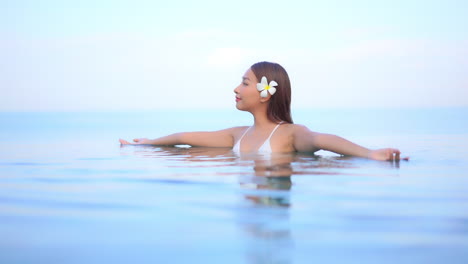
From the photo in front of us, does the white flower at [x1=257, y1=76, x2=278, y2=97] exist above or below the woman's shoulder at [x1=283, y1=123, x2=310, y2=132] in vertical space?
above

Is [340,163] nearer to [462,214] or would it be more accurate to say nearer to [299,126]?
[299,126]

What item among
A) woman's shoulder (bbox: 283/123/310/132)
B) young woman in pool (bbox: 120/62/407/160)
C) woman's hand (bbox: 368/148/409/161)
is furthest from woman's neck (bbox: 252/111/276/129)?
woman's hand (bbox: 368/148/409/161)

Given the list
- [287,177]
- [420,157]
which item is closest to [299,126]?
[420,157]

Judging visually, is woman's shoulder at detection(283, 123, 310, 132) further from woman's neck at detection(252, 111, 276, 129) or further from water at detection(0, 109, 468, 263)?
water at detection(0, 109, 468, 263)

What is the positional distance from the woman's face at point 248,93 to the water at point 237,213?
1189 mm

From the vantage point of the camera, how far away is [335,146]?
5.23m

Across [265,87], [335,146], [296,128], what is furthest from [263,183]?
[265,87]

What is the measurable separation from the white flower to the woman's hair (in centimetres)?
8

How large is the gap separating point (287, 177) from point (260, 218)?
1388 millimetres

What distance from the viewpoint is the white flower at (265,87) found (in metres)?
5.84

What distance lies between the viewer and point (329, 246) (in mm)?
2047

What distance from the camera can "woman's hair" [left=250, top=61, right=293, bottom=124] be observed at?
5.93 meters

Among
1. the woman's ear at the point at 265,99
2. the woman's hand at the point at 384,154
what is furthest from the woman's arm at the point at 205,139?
the woman's hand at the point at 384,154

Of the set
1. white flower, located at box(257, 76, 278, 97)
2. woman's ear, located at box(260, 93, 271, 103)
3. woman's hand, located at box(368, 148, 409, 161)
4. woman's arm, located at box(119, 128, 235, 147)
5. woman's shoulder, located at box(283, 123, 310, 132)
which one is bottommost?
woman's hand, located at box(368, 148, 409, 161)
